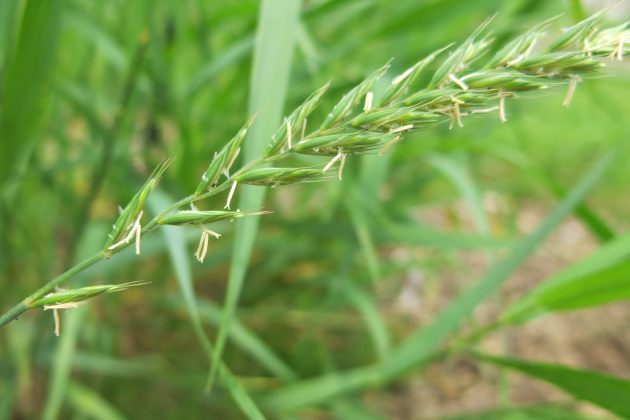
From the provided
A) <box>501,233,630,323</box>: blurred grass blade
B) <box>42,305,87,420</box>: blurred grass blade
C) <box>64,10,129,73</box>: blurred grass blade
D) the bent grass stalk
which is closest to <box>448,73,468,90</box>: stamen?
the bent grass stalk

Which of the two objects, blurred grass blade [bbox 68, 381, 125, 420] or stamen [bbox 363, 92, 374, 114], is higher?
stamen [bbox 363, 92, 374, 114]

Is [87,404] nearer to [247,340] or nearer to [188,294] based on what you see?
[247,340]

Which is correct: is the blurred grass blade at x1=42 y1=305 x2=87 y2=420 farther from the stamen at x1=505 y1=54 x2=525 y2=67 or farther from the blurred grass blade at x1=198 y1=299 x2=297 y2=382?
the stamen at x1=505 y1=54 x2=525 y2=67

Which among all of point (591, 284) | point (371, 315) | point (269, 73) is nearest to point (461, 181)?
point (371, 315)

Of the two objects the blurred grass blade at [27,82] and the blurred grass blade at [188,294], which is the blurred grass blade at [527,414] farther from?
the blurred grass blade at [27,82]

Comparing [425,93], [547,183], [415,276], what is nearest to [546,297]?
[547,183]

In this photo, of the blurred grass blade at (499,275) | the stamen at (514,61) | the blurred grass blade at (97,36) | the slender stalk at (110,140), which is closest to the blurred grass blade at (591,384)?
the blurred grass blade at (499,275)

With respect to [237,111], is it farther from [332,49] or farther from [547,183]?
[547,183]
